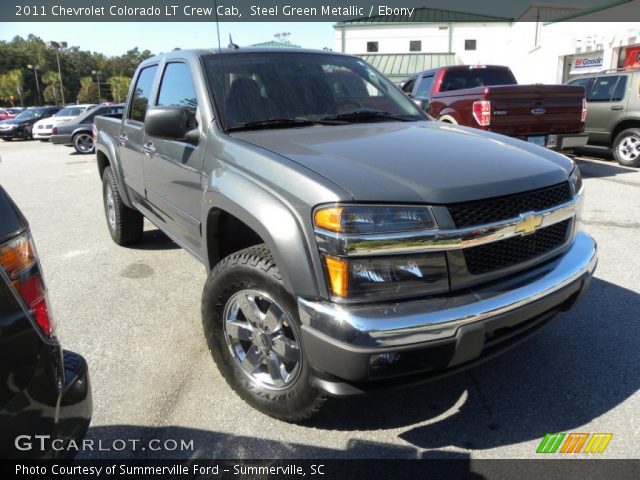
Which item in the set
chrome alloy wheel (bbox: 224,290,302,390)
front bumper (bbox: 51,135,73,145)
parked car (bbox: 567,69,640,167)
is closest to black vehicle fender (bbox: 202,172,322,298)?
chrome alloy wheel (bbox: 224,290,302,390)

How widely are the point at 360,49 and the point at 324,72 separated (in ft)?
138

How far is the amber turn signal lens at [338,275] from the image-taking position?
1913 millimetres

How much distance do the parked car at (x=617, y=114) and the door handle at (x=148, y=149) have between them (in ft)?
29.5

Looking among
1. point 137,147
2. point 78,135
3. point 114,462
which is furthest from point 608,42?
point 114,462

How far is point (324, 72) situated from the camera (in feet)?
11.3

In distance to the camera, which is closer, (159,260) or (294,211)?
(294,211)

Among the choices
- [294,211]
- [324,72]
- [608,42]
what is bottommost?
[294,211]

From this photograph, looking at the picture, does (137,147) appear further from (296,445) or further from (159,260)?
(296,445)

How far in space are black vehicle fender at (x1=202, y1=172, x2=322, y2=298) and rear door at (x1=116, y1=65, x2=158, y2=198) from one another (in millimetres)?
1853

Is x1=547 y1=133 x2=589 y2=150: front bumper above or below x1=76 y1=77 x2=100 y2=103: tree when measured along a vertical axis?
below

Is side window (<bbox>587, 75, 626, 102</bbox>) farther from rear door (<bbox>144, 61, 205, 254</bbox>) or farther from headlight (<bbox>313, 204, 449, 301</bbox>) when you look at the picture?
headlight (<bbox>313, 204, 449, 301</bbox>)

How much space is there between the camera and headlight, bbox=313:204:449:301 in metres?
1.91

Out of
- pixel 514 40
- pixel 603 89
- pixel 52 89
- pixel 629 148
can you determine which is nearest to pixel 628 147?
pixel 629 148

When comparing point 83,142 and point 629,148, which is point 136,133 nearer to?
point 629,148
